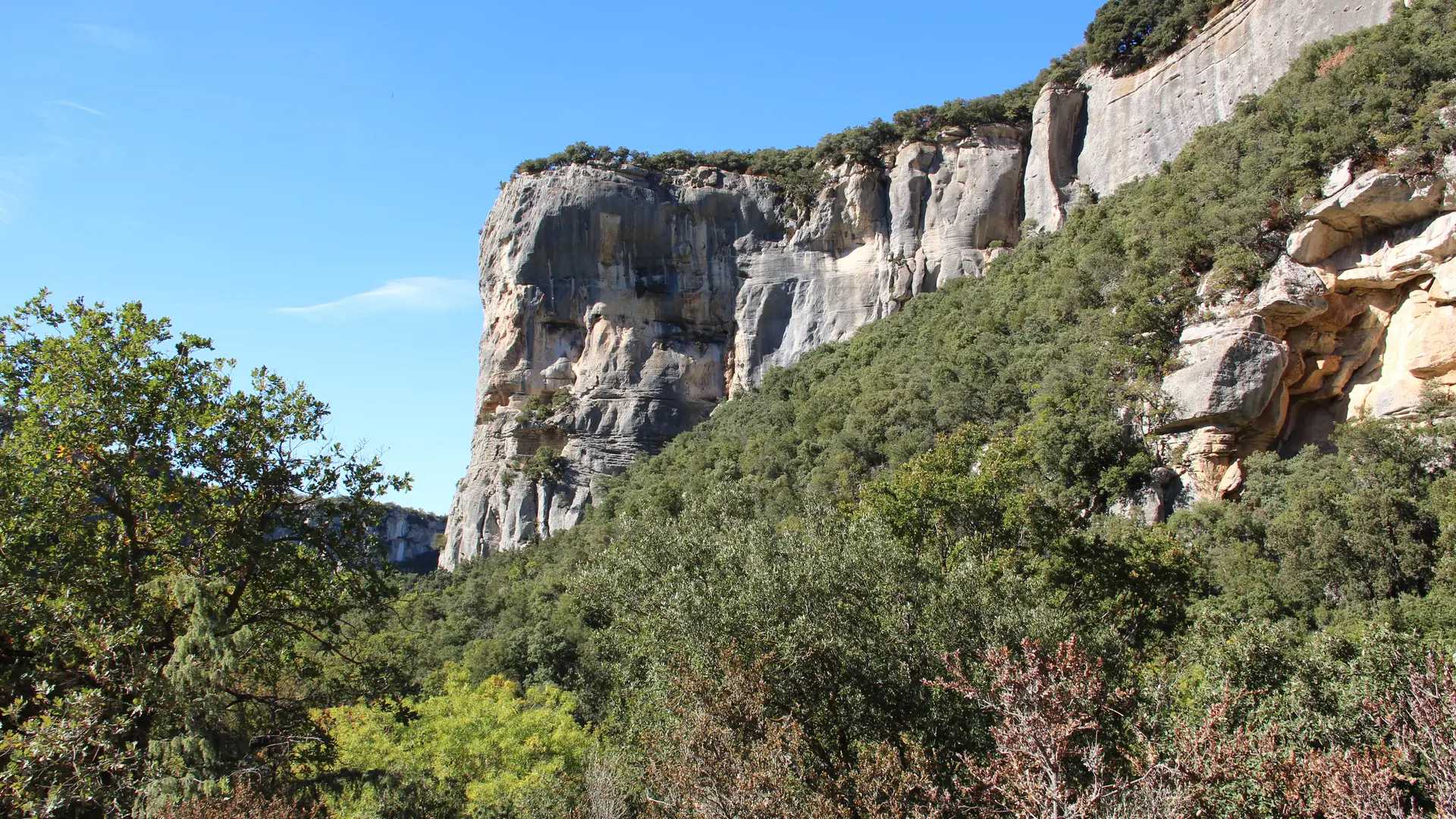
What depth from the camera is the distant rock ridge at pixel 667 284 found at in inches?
2176

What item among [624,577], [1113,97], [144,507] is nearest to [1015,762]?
[624,577]

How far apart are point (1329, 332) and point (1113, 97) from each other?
91.0 feet

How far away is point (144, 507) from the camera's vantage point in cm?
1132

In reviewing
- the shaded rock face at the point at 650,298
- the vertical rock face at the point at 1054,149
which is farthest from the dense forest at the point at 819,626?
the shaded rock face at the point at 650,298

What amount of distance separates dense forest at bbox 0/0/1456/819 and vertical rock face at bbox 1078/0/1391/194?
10.6m

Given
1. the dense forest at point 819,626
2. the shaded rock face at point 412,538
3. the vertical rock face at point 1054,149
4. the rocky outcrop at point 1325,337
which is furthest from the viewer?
the shaded rock face at point 412,538

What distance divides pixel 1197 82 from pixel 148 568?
156 feet

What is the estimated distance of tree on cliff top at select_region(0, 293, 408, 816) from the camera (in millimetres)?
8477

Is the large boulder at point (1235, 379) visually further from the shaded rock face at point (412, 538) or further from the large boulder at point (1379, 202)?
the shaded rock face at point (412, 538)

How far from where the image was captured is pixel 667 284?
60.8 metres

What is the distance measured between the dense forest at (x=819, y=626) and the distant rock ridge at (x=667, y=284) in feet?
91.1

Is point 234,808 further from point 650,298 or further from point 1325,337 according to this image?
point 650,298

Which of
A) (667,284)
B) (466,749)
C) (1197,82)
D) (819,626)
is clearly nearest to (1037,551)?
(819,626)

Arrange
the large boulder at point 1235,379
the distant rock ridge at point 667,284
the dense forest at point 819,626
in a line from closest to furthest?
the dense forest at point 819,626, the large boulder at point 1235,379, the distant rock ridge at point 667,284
